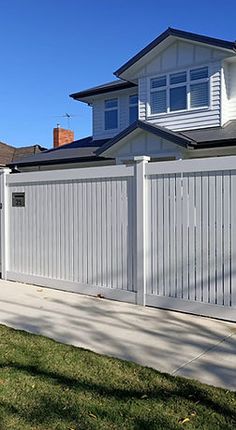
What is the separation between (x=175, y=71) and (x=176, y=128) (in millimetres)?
1890

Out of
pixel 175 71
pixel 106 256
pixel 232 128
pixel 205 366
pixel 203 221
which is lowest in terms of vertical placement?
pixel 205 366

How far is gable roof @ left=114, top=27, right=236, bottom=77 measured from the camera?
1358 centimetres

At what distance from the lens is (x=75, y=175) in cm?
757

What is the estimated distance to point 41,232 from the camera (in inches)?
325

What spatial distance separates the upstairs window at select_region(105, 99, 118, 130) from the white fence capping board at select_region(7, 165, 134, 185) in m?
10.5

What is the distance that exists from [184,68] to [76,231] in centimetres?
922

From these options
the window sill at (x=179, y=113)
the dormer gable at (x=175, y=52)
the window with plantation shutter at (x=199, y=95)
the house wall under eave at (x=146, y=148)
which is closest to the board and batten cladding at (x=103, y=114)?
the dormer gable at (x=175, y=52)

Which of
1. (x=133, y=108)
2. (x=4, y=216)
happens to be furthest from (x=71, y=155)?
(x=4, y=216)

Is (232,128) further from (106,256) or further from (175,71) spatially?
(106,256)

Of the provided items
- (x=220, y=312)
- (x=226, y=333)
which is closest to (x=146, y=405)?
(x=226, y=333)

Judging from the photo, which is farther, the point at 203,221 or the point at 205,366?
the point at 203,221

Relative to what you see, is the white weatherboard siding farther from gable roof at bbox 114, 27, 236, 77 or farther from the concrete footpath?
the concrete footpath

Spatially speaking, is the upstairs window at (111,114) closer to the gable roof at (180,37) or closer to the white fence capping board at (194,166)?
the gable roof at (180,37)

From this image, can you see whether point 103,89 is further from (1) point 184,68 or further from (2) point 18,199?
(2) point 18,199
